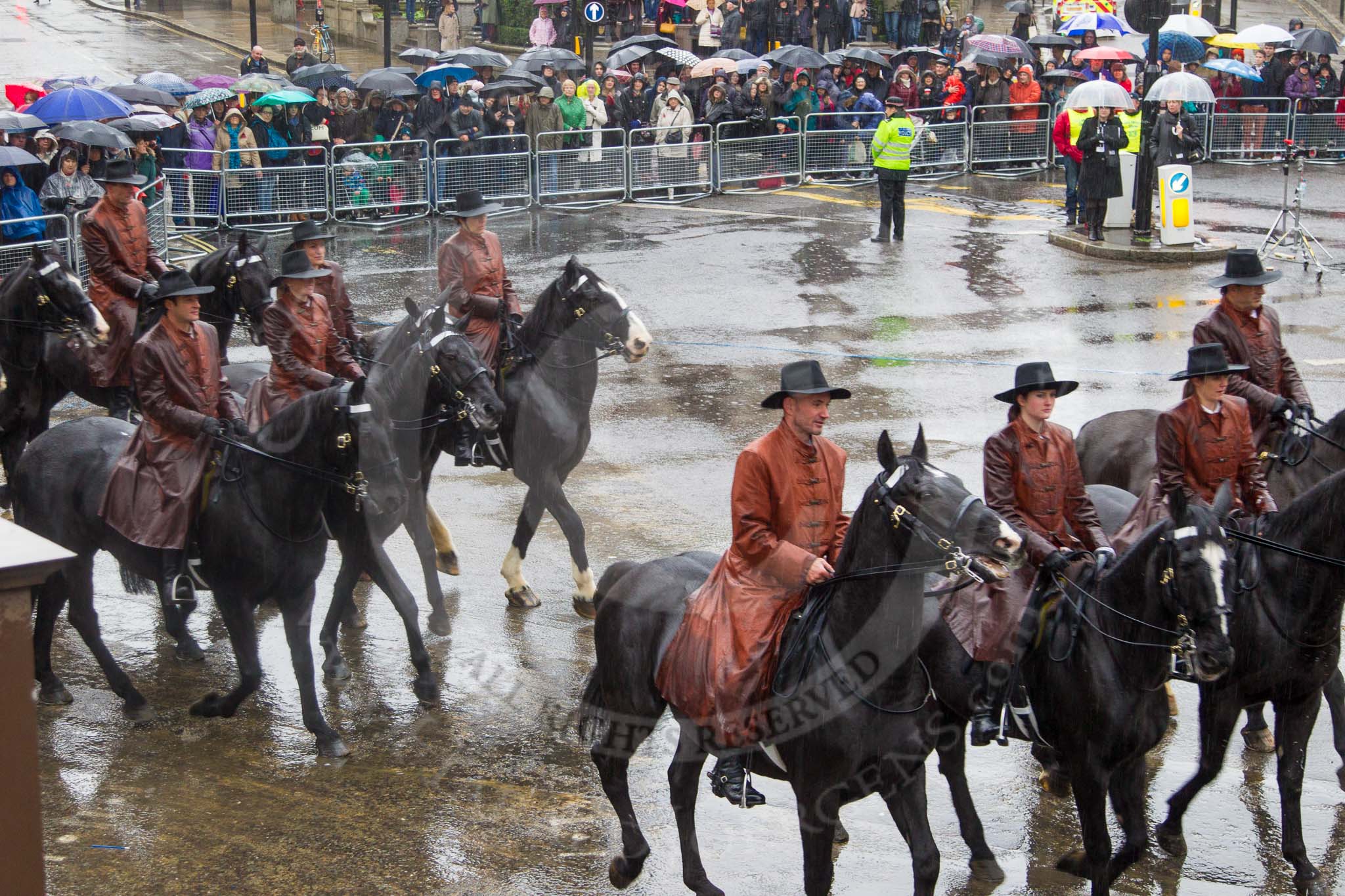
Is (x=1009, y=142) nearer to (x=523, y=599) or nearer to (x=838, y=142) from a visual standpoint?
(x=838, y=142)

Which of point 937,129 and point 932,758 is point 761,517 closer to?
point 932,758

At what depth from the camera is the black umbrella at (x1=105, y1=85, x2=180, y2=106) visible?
24750 mm

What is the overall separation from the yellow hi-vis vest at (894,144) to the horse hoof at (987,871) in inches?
627

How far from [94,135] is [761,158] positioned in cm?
1166

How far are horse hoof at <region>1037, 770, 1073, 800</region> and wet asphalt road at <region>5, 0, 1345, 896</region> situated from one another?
0.22 feet

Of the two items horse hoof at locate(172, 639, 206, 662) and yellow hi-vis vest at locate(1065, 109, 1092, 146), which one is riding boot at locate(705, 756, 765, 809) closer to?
horse hoof at locate(172, 639, 206, 662)

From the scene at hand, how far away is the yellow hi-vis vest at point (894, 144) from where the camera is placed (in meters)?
22.3

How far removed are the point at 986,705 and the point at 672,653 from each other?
5.10 feet

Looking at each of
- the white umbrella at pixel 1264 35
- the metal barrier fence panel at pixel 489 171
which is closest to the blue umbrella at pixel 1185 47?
the white umbrella at pixel 1264 35

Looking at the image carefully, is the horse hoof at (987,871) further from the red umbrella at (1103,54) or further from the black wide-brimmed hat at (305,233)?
the red umbrella at (1103,54)

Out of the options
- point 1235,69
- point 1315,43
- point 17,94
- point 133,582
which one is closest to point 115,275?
point 133,582

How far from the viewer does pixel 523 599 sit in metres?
11.1

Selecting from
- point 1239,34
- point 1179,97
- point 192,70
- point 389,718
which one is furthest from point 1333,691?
point 192,70

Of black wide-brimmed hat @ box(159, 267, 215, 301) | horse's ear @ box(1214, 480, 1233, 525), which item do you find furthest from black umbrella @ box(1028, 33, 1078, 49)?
horse's ear @ box(1214, 480, 1233, 525)
